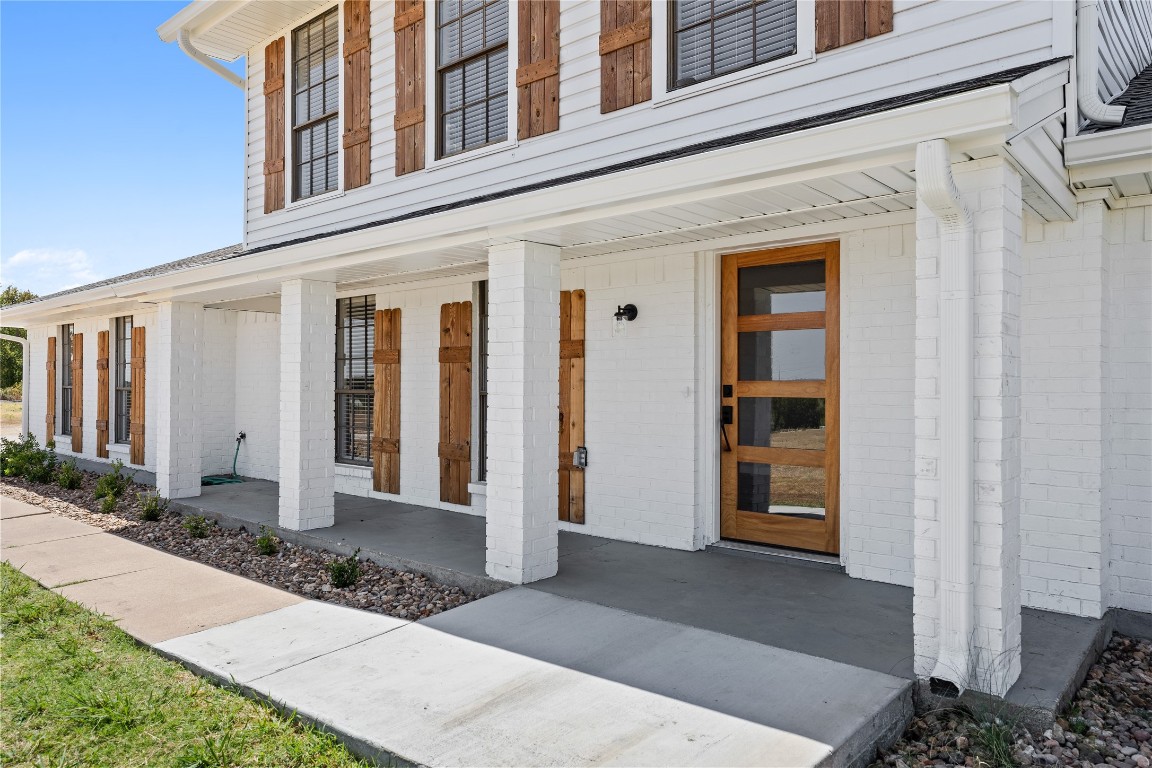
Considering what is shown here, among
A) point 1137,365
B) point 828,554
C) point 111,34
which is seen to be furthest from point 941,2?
point 111,34

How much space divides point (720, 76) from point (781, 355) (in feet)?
6.46

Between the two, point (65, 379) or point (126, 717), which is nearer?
point (126, 717)

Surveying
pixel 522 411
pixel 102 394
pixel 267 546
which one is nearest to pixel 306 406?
pixel 267 546

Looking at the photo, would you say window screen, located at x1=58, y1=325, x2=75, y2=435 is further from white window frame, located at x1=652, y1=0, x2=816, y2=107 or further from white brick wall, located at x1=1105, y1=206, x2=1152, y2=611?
white brick wall, located at x1=1105, y1=206, x2=1152, y2=611

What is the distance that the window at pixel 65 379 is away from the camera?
1294 centimetres

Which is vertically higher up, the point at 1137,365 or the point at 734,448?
the point at 1137,365

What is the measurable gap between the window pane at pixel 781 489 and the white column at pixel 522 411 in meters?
1.50

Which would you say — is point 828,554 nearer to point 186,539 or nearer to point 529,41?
point 529,41

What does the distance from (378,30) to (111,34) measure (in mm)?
5975

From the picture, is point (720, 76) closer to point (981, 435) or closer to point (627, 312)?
point (627, 312)

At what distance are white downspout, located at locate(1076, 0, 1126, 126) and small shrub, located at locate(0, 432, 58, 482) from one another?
12048 mm

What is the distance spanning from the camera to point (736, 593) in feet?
14.4

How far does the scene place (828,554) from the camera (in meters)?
4.99

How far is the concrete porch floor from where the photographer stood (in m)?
3.40
